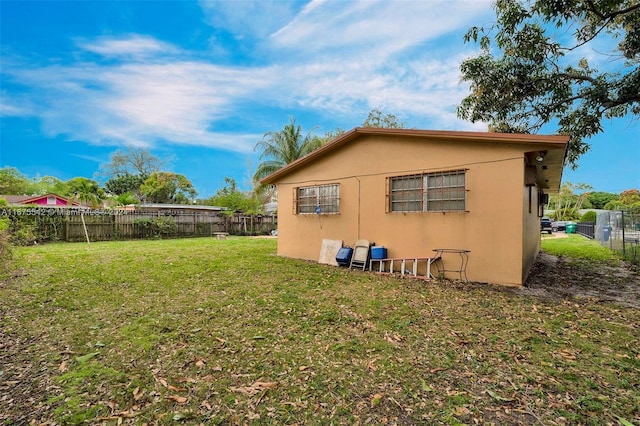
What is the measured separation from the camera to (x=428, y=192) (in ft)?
23.5

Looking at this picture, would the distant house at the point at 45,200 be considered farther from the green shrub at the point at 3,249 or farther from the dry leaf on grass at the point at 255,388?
the dry leaf on grass at the point at 255,388

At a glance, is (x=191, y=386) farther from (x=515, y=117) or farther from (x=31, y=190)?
(x=31, y=190)

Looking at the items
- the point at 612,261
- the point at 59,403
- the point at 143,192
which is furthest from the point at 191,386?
the point at 143,192

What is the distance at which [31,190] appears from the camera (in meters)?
33.8

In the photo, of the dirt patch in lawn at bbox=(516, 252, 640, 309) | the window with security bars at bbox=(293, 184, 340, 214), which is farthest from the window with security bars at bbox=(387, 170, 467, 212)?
the dirt patch in lawn at bbox=(516, 252, 640, 309)

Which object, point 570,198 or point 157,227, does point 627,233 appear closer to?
point 157,227

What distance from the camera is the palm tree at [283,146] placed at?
66.8ft

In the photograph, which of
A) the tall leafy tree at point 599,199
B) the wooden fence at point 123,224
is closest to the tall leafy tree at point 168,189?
the wooden fence at point 123,224

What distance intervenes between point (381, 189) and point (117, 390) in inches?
260

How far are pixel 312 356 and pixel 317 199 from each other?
658 cm

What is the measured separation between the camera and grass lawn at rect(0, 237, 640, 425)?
2443 mm

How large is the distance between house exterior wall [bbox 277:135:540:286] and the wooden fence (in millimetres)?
10977

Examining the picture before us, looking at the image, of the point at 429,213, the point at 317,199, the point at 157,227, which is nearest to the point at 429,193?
the point at 429,213

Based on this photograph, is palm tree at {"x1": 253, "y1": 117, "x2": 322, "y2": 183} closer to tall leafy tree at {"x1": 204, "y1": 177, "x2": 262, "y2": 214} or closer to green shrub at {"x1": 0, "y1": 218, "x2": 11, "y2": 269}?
tall leafy tree at {"x1": 204, "y1": 177, "x2": 262, "y2": 214}
